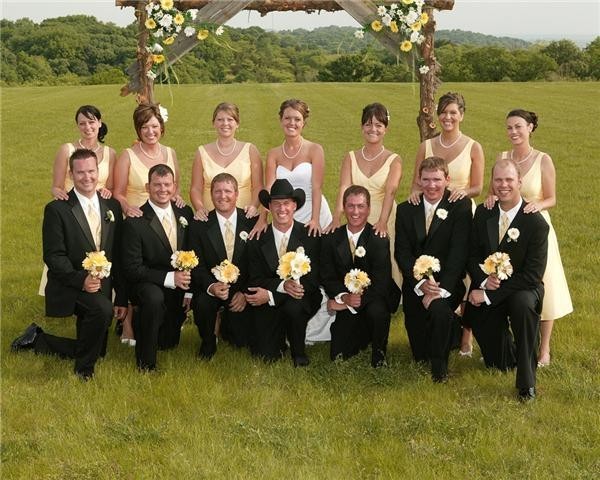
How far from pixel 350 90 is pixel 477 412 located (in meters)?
46.8

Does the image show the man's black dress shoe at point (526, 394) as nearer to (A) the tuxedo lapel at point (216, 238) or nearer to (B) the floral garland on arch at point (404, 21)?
(A) the tuxedo lapel at point (216, 238)

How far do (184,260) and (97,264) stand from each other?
901 millimetres

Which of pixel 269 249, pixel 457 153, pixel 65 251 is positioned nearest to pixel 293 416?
pixel 269 249

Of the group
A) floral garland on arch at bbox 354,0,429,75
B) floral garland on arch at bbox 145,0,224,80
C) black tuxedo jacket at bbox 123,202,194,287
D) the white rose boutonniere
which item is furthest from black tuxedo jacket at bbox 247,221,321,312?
floral garland on arch at bbox 354,0,429,75

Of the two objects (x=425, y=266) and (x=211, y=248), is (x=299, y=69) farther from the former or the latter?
(x=425, y=266)

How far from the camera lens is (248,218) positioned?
26.8 ft

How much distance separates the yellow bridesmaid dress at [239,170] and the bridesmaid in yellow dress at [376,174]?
1123 mm

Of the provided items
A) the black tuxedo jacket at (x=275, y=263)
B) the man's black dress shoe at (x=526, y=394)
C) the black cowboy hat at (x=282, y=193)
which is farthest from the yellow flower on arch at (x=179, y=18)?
the man's black dress shoe at (x=526, y=394)

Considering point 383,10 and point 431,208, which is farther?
point 383,10

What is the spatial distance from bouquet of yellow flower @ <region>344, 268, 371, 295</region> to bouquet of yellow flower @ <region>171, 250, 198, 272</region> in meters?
1.64

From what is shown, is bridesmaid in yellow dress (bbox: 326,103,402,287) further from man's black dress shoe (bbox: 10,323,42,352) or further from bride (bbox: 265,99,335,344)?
man's black dress shoe (bbox: 10,323,42,352)

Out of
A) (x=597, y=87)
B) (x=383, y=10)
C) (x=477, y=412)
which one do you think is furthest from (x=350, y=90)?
(x=477, y=412)

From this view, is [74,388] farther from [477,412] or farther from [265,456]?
[477,412]

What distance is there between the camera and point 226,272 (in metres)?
7.58
